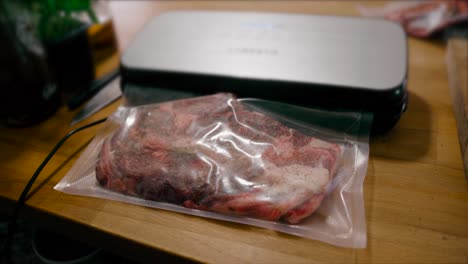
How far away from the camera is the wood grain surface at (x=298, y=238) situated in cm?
34

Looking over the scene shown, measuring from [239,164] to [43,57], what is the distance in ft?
1.21

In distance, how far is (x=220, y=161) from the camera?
40cm

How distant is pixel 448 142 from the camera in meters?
0.46

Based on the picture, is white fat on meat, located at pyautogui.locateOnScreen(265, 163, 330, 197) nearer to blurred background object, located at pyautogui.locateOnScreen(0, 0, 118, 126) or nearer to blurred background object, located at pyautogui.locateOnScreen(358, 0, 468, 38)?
blurred background object, located at pyautogui.locateOnScreen(0, 0, 118, 126)

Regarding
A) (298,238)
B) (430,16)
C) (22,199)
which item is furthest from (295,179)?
(430,16)

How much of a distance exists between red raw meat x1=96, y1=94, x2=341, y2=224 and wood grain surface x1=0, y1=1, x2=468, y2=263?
0.09 ft

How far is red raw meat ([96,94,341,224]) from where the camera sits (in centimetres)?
36

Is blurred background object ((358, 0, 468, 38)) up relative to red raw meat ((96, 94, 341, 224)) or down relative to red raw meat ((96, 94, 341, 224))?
down

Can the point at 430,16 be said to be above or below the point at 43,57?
below

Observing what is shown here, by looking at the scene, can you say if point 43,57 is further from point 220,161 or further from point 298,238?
point 298,238

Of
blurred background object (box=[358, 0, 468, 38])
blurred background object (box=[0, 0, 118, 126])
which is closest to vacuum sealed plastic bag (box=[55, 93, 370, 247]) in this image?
blurred background object (box=[0, 0, 118, 126])

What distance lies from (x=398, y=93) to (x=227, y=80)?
8.7 inches

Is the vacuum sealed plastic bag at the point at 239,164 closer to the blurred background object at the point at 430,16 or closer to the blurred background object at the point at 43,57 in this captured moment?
the blurred background object at the point at 43,57

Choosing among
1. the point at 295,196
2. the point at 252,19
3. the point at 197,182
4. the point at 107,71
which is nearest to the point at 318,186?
the point at 295,196
